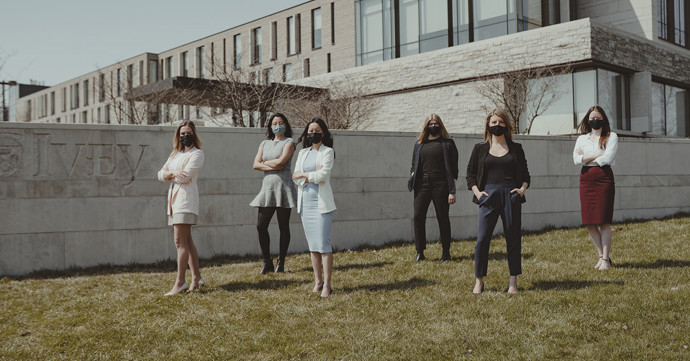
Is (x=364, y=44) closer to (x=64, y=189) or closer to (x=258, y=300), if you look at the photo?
(x=64, y=189)

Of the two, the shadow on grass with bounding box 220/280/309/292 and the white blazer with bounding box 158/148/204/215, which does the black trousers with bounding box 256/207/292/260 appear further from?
the white blazer with bounding box 158/148/204/215

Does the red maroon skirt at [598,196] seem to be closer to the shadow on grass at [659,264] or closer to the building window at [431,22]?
the shadow on grass at [659,264]

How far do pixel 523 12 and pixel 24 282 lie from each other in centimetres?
2054

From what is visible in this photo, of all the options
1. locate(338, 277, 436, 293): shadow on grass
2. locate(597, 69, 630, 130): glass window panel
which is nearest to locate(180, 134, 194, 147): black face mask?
locate(338, 277, 436, 293): shadow on grass

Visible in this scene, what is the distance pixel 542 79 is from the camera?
20.8 m

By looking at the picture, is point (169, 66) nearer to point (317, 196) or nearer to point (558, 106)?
point (558, 106)

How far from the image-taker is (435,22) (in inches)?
1034

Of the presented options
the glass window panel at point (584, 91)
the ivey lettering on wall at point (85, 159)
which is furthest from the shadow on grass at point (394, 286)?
the glass window panel at point (584, 91)

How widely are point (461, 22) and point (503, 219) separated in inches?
804

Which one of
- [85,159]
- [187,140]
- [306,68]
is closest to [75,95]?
[306,68]

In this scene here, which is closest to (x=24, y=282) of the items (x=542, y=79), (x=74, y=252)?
(x=74, y=252)

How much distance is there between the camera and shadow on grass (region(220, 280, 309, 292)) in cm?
686

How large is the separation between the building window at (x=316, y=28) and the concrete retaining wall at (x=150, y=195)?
30.2 meters

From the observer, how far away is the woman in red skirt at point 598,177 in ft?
24.3
